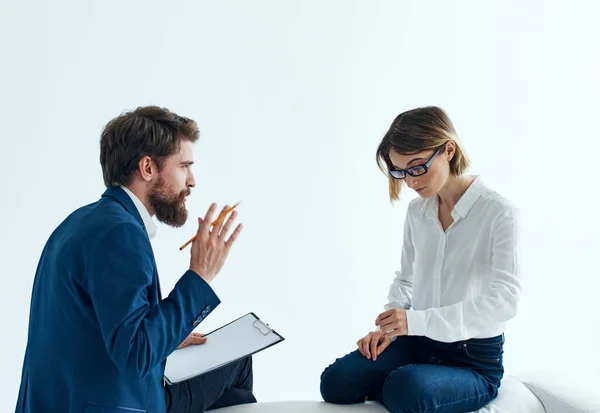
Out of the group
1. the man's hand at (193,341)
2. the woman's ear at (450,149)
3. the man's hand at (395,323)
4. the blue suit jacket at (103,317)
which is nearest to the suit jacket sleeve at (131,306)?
the blue suit jacket at (103,317)

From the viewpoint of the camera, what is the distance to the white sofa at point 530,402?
1.91 metres

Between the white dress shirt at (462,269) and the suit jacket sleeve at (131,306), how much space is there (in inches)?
29.9

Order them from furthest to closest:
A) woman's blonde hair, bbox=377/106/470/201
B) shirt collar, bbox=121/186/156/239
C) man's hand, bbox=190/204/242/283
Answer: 1. woman's blonde hair, bbox=377/106/470/201
2. shirt collar, bbox=121/186/156/239
3. man's hand, bbox=190/204/242/283

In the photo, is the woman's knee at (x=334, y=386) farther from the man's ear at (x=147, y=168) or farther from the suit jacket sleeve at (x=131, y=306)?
the man's ear at (x=147, y=168)

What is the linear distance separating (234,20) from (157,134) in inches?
74.5

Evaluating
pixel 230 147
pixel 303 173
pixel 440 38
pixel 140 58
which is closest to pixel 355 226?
pixel 303 173

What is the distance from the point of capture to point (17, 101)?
3.08 m

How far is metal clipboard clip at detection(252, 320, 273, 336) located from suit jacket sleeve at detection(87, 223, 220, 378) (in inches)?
18.5

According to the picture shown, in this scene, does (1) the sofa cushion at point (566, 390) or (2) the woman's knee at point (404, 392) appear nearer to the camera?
(2) the woman's knee at point (404, 392)

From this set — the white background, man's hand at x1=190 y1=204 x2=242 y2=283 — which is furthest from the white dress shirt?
the white background

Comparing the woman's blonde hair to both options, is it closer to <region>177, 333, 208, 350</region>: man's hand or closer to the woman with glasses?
A: the woman with glasses

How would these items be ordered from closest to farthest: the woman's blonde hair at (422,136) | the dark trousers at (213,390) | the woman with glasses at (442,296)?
the dark trousers at (213,390) < the woman with glasses at (442,296) < the woman's blonde hair at (422,136)

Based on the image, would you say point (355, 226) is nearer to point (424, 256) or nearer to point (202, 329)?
point (202, 329)

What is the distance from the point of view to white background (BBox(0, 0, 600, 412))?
3.12m
